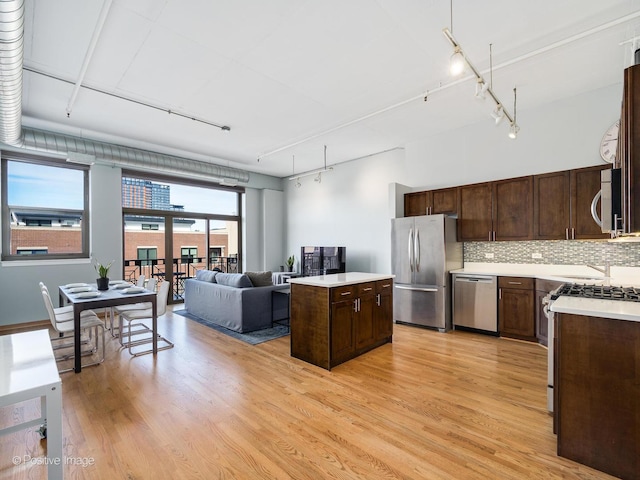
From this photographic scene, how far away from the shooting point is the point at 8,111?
3.49 m

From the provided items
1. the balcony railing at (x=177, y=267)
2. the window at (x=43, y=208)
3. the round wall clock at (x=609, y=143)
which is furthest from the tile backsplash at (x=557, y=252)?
the window at (x=43, y=208)

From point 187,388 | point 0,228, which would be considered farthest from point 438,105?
point 0,228

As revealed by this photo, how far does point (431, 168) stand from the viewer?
5598 millimetres

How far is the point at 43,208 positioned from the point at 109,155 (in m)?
1.48

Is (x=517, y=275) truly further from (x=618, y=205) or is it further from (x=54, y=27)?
(x=54, y=27)

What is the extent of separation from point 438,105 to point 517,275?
2.57 meters

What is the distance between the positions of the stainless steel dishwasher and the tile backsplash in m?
0.62

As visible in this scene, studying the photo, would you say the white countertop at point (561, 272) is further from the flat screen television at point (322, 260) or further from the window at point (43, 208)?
the window at point (43, 208)

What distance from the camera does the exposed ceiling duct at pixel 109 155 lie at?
470 cm

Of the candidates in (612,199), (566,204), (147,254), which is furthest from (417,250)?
(147,254)

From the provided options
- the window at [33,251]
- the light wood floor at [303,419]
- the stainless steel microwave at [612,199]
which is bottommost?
the light wood floor at [303,419]

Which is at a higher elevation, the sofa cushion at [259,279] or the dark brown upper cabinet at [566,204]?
the dark brown upper cabinet at [566,204]

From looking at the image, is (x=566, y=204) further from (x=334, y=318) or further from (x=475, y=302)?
(x=334, y=318)

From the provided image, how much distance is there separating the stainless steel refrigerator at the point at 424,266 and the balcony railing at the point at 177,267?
4.61 metres
